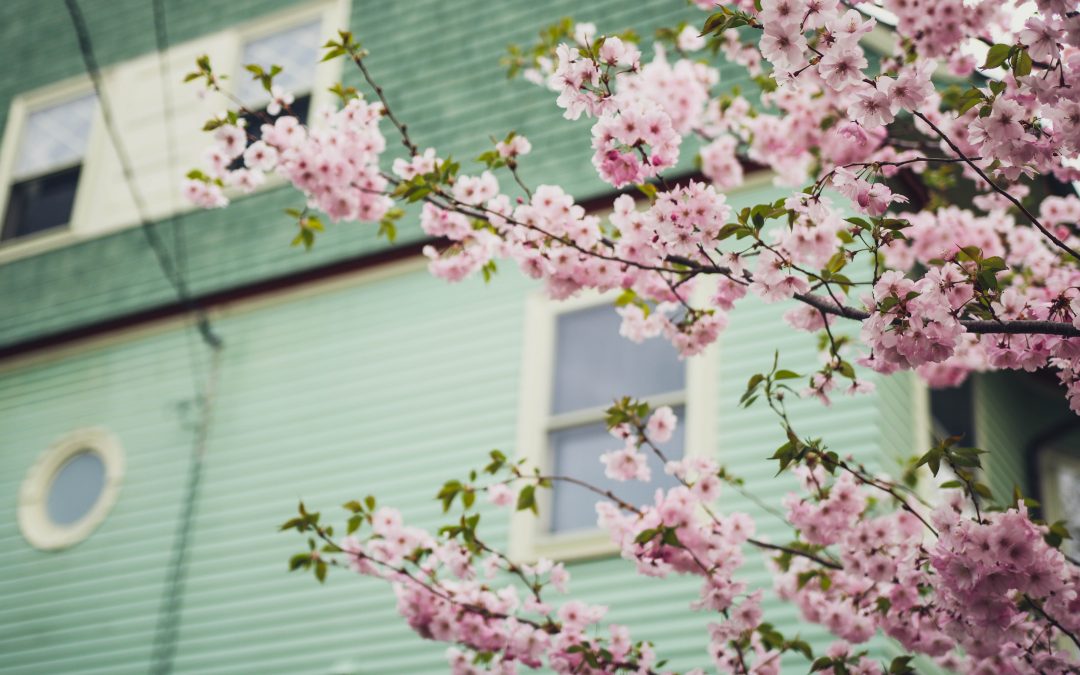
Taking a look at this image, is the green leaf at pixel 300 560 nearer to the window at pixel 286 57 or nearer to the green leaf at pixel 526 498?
the green leaf at pixel 526 498

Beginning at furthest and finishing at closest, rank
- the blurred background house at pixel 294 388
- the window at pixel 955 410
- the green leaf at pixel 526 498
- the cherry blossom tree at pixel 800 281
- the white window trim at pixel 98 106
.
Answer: the white window trim at pixel 98 106 < the window at pixel 955 410 < the blurred background house at pixel 294 388 < the green leaf at pixel 526 498 < the cherry blossom tree at pixel 800 281

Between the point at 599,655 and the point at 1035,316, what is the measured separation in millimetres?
1931

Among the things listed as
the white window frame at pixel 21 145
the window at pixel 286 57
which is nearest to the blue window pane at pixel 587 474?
the window at pixel 286 57

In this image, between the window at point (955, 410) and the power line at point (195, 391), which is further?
the window at point (955, 410)

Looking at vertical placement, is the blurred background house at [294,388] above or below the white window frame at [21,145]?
below

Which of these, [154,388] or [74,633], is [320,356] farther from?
[74,633]

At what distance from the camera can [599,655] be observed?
4180 millimetres

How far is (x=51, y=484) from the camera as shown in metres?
8.34

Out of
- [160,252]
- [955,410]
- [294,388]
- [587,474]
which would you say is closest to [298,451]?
[294,388]

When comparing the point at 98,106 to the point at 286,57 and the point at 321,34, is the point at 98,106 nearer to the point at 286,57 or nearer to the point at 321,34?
the point at 286,57

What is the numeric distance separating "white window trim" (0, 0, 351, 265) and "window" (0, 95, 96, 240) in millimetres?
74

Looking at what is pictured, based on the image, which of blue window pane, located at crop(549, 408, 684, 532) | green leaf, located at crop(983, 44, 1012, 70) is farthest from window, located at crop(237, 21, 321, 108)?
green leaf, located at crop(983, 44, 1012, 70)

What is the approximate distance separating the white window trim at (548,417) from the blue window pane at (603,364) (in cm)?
6

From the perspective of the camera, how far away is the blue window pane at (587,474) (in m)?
6.48
